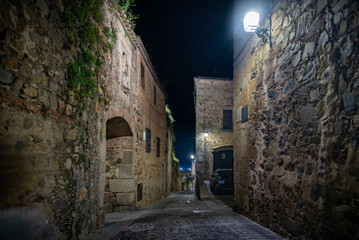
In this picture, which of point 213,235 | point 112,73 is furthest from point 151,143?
point 213,235

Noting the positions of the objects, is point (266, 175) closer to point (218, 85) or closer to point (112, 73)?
point (112, 73)

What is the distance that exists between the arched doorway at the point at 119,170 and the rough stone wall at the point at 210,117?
9.42 m

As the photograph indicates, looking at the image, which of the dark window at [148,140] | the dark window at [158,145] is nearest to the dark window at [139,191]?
the dark window at [148,140]

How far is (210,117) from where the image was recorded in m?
15.7

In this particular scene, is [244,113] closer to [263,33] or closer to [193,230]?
[263,33]

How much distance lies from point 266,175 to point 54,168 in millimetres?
3249

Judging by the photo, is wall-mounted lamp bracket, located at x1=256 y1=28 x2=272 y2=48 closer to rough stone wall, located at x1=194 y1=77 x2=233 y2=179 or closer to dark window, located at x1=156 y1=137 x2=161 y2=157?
dark window, located at x1=156 y1=137 x2=161 y2=157

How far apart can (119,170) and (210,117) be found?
33.9 ft

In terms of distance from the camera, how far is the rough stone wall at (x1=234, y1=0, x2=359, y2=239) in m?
2.18

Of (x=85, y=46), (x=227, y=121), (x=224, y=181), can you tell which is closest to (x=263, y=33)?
(x=85, y=46)

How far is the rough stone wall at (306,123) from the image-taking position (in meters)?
2.18

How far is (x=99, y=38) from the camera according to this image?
164 inches

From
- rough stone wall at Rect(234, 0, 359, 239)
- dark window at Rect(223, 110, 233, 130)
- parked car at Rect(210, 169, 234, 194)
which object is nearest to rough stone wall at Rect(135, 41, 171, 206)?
parked car at Rect(210, 169, 234, 194)

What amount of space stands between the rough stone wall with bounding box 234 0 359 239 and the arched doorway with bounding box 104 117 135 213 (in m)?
3.12
